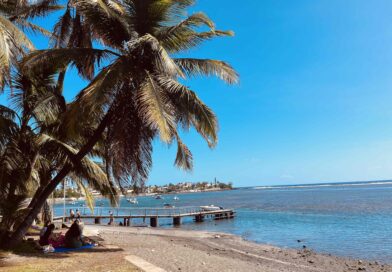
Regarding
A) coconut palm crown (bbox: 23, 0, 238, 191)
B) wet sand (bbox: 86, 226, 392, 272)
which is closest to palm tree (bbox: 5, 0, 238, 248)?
coconut palm crown (bbox: 23, 0, 238, 191)

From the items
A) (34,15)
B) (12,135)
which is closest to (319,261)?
(12,135)

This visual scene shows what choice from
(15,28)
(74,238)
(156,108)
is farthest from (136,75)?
(74,238)

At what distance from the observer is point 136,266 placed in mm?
8766

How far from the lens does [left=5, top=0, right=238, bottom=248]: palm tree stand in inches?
365

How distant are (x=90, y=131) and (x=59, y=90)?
171cm

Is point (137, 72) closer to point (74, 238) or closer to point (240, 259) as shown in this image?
point (74, 238)

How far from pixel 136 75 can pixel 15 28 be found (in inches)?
135

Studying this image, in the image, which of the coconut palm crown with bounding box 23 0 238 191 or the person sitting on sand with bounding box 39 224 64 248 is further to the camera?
the person sitting on sand with bounding box 39 224 64 248

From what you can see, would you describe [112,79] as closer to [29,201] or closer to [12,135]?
[12,135]

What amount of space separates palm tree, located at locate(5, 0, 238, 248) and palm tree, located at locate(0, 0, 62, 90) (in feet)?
2.36

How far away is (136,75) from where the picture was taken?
9703 mm

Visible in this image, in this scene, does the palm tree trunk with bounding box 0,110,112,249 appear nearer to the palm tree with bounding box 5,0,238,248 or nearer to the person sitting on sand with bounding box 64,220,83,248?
the palm tree with bounding box 5,0,238,248

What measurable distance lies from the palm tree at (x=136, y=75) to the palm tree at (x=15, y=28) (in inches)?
28.3

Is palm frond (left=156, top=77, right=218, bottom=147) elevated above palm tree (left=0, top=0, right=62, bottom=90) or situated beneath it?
situated beneath
